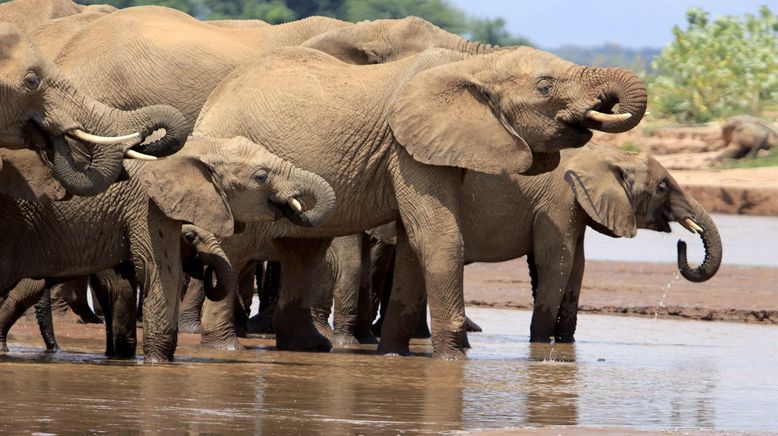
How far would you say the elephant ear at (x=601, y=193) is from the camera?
14.7m

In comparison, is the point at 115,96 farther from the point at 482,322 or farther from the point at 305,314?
the point at 482,322

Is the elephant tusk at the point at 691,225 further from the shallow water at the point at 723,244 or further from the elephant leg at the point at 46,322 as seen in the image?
the shallow water at the point at 723,244

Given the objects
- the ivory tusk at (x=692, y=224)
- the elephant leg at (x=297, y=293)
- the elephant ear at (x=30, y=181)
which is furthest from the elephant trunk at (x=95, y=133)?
the ivory tusk at (x=692, y=224)

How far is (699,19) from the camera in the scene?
151 ft

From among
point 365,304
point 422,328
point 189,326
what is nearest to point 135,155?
point 189,326

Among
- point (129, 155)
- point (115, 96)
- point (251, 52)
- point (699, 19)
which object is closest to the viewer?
point (129, 155)

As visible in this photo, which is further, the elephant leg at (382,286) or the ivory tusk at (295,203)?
the elephant leg at (382,286)

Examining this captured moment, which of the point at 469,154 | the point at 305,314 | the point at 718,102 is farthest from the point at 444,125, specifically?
the point at 718,102

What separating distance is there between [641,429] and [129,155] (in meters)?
3.06

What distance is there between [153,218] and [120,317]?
0.71 m

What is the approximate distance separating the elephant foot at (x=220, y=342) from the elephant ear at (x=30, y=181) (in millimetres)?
2139

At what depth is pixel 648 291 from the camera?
19.3 m

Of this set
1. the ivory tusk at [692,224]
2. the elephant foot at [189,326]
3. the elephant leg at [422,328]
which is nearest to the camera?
the elephant foot at [189,326]

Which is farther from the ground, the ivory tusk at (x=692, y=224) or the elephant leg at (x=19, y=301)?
the ivory tusk at (x=692, y=224)
